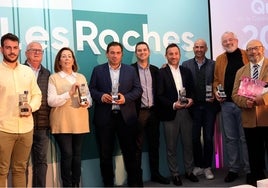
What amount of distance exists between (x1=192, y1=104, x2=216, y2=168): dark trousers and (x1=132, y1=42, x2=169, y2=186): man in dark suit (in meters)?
0.50

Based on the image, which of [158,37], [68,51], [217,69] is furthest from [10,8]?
[217,69]

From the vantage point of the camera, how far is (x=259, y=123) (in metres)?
4.04

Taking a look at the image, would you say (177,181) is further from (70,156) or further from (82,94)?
(82,94)

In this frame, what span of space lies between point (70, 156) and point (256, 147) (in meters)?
1.98

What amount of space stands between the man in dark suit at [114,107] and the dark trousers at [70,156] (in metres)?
0.30

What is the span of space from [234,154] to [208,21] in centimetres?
196

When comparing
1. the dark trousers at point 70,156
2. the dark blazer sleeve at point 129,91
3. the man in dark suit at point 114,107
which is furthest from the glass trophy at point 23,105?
the dark blazer sleeve at point 129,91

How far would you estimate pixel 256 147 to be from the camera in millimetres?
4156

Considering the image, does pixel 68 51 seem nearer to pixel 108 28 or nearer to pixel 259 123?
pixel 108 28

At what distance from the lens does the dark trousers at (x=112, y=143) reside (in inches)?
167

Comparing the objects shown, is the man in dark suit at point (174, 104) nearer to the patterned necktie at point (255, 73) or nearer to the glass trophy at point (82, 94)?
the patterned necktie at point (255, 73)

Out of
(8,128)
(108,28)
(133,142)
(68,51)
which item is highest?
(108,28)

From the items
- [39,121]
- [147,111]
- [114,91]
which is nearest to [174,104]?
[147,111]

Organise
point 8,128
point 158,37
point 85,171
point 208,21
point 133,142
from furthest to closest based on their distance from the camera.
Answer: point 208,21 < point 158,37 < point 85,171 < point 133,142 < point 8,128
